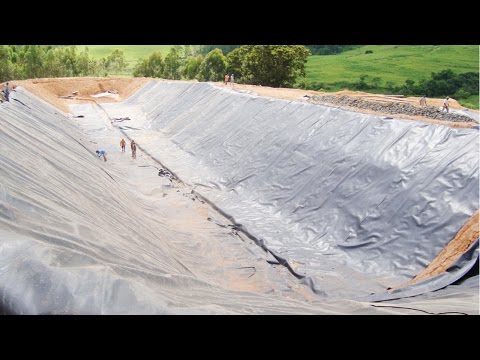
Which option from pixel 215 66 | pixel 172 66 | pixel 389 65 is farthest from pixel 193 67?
pixel 389 65

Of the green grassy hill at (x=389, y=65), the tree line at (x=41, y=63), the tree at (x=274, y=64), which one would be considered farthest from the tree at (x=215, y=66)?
the tree line at (x=41, y=63)

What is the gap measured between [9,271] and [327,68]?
192 feet

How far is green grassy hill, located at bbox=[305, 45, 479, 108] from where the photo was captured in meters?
51.3

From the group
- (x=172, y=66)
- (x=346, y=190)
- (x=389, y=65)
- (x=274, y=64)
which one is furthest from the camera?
(x=389, y=65)

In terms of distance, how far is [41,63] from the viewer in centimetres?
5234

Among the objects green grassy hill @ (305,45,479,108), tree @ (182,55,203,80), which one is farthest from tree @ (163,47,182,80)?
green grassy hill @ (305,45,479,108)

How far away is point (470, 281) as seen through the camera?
246 inches

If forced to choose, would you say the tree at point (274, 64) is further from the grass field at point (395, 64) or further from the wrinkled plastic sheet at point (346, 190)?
the wrinkled plastic sheet at point (346, 190)

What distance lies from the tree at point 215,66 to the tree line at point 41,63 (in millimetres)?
16286

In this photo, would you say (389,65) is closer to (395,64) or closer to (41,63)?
(395,64)

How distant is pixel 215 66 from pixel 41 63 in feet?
79.6

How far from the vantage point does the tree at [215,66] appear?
Answer: 42.8 metres

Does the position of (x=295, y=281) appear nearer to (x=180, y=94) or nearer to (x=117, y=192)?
(x=117, y=192)

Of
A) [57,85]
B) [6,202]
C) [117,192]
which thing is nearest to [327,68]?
[57,85]
